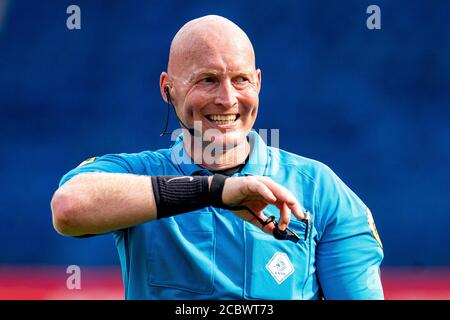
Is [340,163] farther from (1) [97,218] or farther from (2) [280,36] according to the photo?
(1) [97,218]

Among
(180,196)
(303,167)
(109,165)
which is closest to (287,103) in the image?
(303,167)

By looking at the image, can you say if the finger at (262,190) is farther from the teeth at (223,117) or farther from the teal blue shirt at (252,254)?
the teeth at (223,117)

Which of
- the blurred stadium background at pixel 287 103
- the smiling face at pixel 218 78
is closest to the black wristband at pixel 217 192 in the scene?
the smiling face at pixel 218 78

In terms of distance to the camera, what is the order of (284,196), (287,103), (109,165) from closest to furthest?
(284,196), (109,165), (287,103)

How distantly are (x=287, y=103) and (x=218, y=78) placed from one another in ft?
8.12

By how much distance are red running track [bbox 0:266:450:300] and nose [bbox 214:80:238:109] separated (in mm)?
2737

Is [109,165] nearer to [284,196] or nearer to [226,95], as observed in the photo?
[226,95]

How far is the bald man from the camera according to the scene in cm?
276

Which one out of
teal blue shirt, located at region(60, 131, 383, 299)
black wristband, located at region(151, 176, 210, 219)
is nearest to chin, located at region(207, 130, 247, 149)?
teal blue shirt, located at region(60, 131, 383, 299)

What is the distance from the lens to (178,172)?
2.96 metres

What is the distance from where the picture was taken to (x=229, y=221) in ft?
9.32

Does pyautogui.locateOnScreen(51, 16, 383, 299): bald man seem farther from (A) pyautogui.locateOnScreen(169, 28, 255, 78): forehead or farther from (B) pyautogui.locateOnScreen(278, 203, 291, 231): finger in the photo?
(B) pyautogui.locateOnScreen(278, 203, 291, 231): finger

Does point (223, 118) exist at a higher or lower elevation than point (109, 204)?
higher

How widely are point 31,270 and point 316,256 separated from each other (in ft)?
9.95
